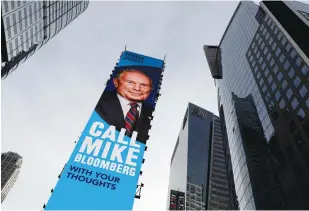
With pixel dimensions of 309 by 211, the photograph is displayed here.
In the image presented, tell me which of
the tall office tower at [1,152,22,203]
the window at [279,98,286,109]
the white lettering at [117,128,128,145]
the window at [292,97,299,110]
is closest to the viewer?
the white lettering at [117,128,128,145]

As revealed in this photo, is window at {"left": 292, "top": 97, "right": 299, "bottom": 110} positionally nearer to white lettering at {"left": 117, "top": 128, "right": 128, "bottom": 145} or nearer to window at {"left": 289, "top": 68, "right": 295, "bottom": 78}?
window at {"left": 289, "top": 68, "right": 295, "bottom": 78}

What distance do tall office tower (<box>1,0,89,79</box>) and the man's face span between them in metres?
44.9

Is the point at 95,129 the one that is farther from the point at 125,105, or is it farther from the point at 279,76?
the point at 279,76

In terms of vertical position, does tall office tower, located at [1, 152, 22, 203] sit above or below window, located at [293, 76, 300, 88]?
above

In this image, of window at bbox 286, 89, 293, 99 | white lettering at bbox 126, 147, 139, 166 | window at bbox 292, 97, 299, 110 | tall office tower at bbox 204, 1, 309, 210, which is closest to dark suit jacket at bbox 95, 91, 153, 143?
white lettering at bbox 126, 147, 139, 166

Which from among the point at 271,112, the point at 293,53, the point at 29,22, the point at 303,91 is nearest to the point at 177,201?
the point at 271,112

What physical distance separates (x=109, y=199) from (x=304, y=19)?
209 ft

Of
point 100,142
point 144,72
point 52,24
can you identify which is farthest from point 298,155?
point 52,24

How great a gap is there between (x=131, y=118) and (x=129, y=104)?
147 centimetres

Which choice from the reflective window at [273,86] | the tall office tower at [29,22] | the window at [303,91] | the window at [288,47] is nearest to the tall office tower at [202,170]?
the tall office tower at [29,22]

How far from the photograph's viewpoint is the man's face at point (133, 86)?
26578mm

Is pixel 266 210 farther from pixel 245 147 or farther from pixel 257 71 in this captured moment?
pixel 257 71

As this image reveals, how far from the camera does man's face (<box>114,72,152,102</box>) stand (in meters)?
26.6

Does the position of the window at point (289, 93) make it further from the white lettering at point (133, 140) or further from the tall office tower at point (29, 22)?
the tall office tower at point (29, 22)
